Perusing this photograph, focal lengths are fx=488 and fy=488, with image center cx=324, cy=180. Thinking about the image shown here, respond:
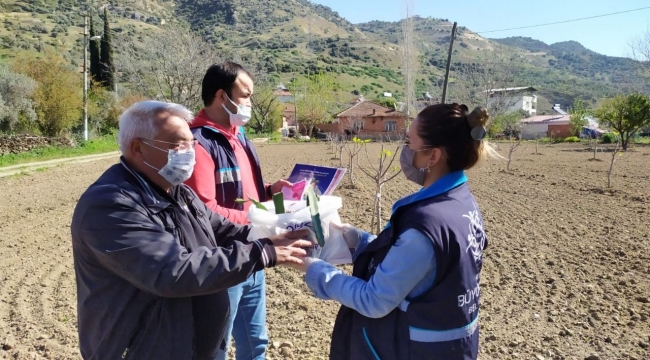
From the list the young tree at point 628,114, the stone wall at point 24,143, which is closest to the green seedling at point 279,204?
the stone wall at point 24,143

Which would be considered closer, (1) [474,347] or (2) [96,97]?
(1) [474,347]

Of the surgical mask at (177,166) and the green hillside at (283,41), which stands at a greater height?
the green hillside at (283,41)

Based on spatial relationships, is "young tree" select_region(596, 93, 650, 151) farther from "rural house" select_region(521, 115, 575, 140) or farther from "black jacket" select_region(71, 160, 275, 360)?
"black jacket" select_region(71, 160, 275, 360)

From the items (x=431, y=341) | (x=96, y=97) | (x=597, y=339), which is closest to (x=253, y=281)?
(x=431, y=341)

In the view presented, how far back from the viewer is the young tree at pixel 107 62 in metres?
42.3

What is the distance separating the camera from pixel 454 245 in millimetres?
1509

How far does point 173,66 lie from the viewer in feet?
104

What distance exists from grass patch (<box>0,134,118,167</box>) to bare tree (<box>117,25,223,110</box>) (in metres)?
5.55

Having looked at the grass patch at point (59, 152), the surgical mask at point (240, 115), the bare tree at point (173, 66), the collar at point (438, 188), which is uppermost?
the bare tree at point (173, 66)

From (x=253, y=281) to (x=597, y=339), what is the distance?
3.19m

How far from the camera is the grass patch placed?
61.7 ft

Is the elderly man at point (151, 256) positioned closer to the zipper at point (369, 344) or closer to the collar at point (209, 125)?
the zipper at point (369, 344)

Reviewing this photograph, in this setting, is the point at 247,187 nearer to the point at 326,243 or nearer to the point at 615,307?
the point at 326,243

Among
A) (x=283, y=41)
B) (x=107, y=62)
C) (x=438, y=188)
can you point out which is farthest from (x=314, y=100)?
(x=283, y=41)
